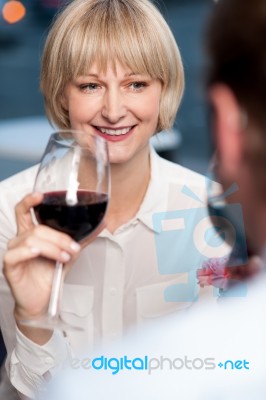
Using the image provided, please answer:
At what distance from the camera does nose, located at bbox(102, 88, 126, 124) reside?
1321mm

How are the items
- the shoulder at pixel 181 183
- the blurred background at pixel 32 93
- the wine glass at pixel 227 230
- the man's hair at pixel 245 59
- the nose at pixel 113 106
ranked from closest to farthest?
the man's hair at pixel 245 59
the wine glass at pixel 227 230
the nose at pixel 113 106
the shoulder at pixel 181 183
the blurred background at pixel 32 93

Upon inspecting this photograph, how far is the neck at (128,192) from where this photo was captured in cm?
147

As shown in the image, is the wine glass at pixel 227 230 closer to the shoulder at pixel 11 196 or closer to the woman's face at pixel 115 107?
the woman's face at pixel 115 107

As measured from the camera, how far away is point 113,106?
4.33 ft

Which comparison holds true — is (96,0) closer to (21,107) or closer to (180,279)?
(180,279)

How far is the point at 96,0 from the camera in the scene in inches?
54.2

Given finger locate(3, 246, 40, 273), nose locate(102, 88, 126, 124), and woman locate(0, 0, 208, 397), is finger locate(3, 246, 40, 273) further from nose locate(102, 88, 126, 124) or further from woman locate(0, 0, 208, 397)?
nose locate(102, 88, 126, 124)

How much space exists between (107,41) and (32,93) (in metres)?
3.52

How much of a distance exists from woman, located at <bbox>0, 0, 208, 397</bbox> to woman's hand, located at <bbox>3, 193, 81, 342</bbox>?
0.37 ft

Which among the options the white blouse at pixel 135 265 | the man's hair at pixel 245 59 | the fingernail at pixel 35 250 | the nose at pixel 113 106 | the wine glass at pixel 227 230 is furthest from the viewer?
the white blouse at pixel 135 265

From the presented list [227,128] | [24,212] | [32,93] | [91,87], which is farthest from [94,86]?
[32,93]

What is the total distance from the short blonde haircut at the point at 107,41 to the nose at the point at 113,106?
0.04 meters
